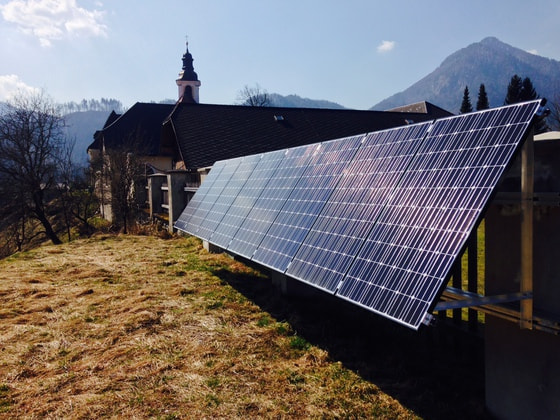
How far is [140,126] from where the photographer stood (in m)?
45.5

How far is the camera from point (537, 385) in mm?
3777

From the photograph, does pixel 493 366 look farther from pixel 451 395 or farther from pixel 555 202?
pixel 555 202

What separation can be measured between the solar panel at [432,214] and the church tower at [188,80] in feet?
189

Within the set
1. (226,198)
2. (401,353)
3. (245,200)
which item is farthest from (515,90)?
(401,353)

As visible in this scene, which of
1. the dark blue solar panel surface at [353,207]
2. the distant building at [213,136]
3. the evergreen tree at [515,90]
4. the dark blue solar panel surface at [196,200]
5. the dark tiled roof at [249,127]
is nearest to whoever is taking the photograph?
the dark blue solar panel surface at [353,207]

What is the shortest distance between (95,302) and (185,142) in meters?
18.5

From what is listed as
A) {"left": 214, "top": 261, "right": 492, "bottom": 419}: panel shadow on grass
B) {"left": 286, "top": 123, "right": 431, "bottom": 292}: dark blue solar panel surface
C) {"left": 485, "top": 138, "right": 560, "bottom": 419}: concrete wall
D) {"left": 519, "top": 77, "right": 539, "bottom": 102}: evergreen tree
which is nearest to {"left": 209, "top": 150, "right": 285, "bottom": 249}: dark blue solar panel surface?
{"left": 214, "top": 261, "right": 492, "bottom": 419}: panel shadow on grass

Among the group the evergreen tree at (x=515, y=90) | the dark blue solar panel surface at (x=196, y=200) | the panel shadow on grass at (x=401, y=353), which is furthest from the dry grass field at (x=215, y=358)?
the evergreen tree at (x=515, y=90)

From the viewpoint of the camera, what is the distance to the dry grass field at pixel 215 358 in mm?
4402

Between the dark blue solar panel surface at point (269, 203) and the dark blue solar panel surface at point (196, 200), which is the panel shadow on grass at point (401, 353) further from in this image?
the dark blue solar panel surface at point (196, 200)

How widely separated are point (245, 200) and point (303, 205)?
98.7 inches

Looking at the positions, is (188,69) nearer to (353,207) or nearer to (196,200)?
(196,200)

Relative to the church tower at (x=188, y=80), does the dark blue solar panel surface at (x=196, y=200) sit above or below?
below

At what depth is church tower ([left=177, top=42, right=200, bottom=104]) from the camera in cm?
5988
